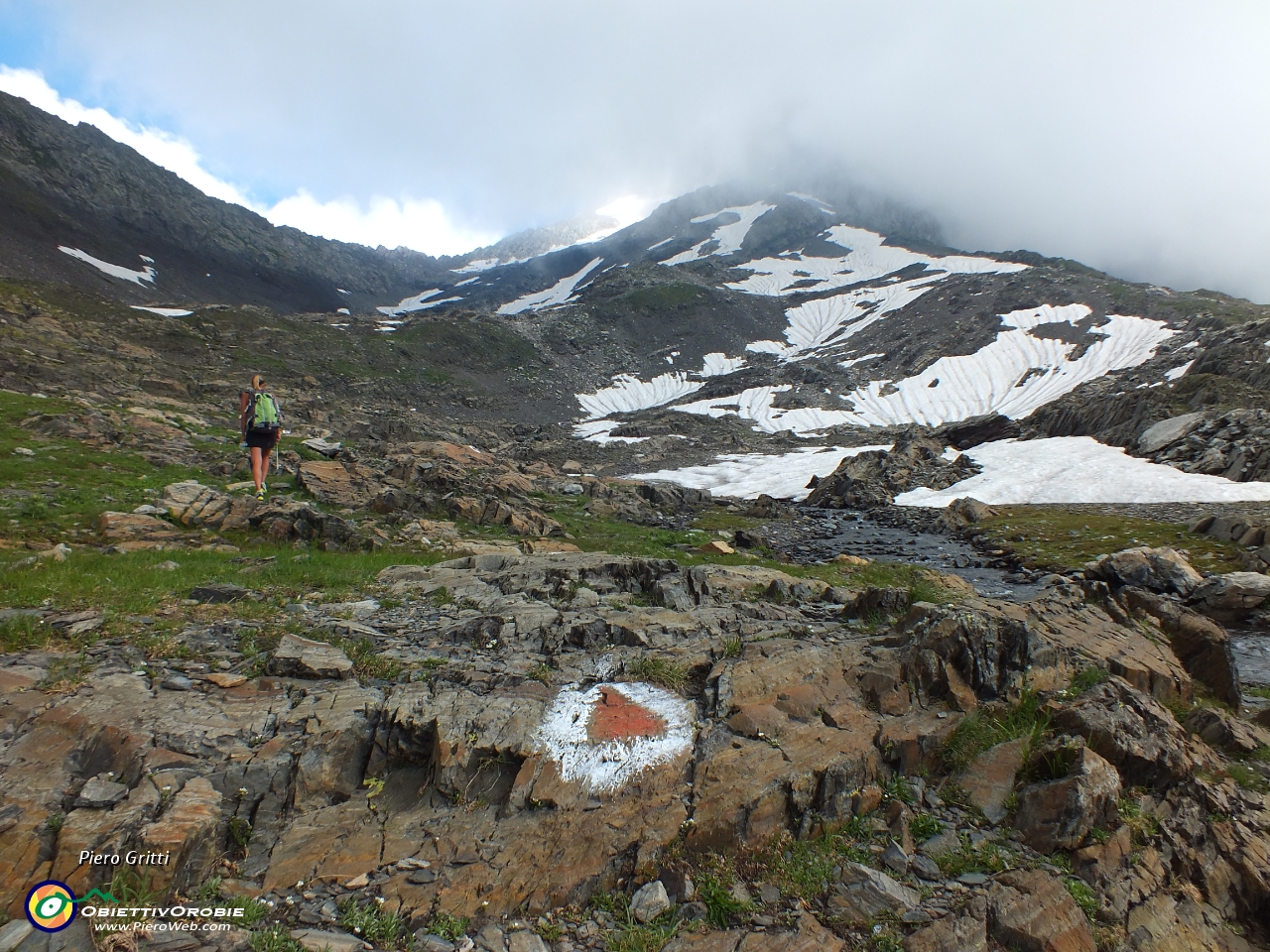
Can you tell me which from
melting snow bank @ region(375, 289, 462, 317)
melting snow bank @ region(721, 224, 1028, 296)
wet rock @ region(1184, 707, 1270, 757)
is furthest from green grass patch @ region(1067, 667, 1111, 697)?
melting snow bank @ region(375, 289, 462, 317)

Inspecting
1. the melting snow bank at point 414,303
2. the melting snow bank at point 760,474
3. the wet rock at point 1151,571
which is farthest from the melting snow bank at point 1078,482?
the melting snow bank at point 414,303

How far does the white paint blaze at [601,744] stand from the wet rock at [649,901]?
0.92m

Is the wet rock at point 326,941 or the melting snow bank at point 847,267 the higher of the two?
the melting snow bank at point 847,267

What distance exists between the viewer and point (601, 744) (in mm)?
5949

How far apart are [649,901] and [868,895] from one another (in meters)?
1.93

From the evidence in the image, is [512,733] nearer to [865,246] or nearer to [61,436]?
[61,436]

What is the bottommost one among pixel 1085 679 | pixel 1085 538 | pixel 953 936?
pixel 1085 538

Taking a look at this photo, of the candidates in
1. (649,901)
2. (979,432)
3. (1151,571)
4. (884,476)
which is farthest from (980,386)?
(649,901)

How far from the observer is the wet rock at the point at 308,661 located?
6.75 m

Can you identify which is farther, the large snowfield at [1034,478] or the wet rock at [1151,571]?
the large snowfield at [1034,478]

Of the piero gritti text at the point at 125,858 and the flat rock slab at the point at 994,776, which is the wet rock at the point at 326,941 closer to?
the piero gritti text at the point at 125,858

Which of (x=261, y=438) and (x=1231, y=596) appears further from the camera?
(x=1231, y=596)

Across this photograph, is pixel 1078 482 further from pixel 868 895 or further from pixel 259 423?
pixel 259 423

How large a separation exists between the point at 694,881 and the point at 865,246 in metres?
209
